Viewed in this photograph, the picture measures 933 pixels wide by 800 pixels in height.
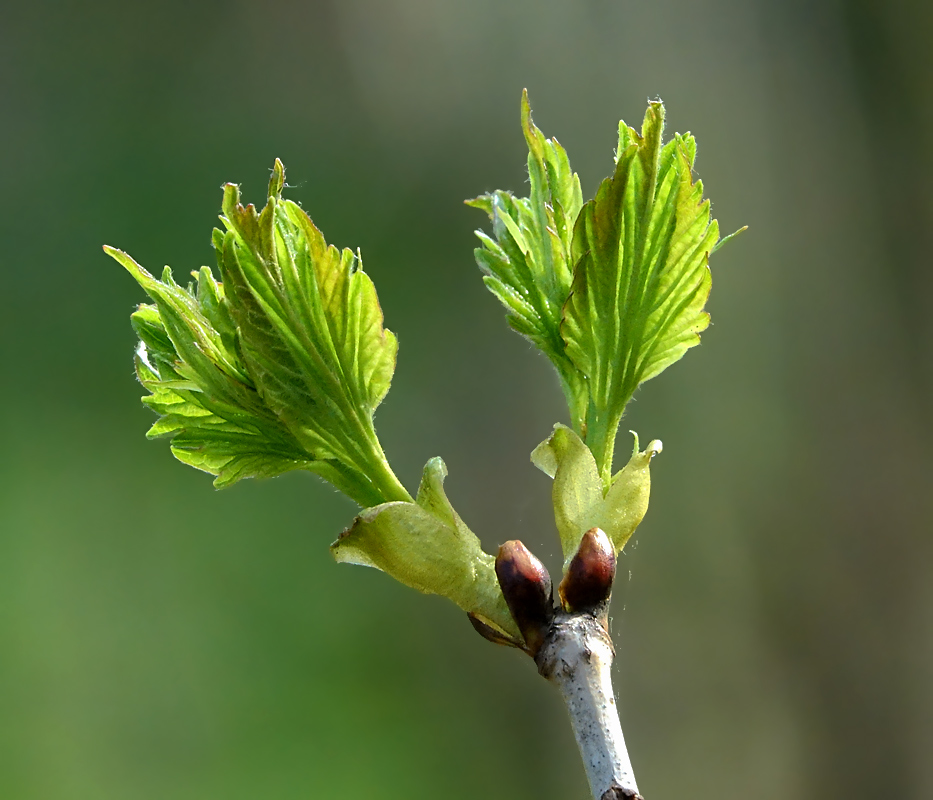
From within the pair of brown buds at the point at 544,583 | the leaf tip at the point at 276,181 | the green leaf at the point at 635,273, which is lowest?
the pair of brown buds at the point at 544,583

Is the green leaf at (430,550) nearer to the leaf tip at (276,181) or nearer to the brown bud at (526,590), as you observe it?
the brown bud at (526,590)

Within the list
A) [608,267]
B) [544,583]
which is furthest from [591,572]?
[608,267]

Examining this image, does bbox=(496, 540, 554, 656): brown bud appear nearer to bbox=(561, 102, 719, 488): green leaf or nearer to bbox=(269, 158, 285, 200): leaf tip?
bbox=(561, 102, 719, 488): green leaf

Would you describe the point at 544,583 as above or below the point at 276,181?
below

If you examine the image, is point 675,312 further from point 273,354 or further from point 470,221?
point 470,221

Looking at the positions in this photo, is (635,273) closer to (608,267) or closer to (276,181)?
(608,267)

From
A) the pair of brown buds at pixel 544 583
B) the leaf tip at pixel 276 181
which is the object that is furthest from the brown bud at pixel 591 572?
the leaf tip at pixel 276 181

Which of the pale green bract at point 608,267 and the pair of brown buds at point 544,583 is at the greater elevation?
the pale green bract at point 608,267
